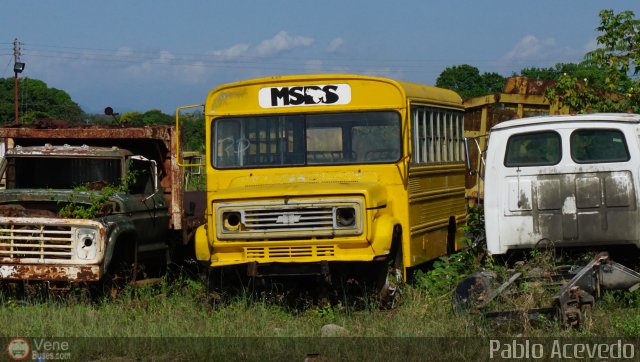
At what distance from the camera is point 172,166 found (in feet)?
48.7

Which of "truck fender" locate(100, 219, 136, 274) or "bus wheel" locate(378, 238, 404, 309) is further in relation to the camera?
"truck fender" locate(100, 219, 136, 274)

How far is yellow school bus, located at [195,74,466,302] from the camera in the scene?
11.6m

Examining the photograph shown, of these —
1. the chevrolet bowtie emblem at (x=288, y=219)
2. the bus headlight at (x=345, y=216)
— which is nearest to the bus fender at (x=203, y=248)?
the chevrolet bowtie emblem at (x=288, y=219)

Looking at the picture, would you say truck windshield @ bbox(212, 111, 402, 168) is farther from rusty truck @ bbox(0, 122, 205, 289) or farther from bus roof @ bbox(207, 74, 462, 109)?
rusty truck @ bbox(0, 122, 205, 289)

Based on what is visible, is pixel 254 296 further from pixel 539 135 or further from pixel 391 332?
pixel 539 135

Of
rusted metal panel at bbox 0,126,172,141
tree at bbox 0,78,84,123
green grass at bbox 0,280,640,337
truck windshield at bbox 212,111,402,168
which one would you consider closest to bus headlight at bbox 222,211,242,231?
green grass at bbox 0,280,640,337

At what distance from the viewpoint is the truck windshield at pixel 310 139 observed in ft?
41.6

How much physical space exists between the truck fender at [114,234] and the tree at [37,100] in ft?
204

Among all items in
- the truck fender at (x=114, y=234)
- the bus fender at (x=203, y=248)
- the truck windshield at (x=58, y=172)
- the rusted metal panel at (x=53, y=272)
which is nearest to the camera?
the bus fender at (x=203, y=248)

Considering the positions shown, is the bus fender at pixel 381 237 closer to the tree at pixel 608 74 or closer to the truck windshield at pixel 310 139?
the truck windshield at pixel 310 139

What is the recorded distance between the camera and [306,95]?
42.0ft

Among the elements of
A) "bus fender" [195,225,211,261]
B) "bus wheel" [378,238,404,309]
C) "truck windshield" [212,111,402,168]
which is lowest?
"bus wheel" [378,238,404,309]

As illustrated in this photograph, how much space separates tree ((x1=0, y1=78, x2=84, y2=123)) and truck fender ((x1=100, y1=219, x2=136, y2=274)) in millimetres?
62157

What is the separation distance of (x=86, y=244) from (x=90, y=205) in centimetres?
78
